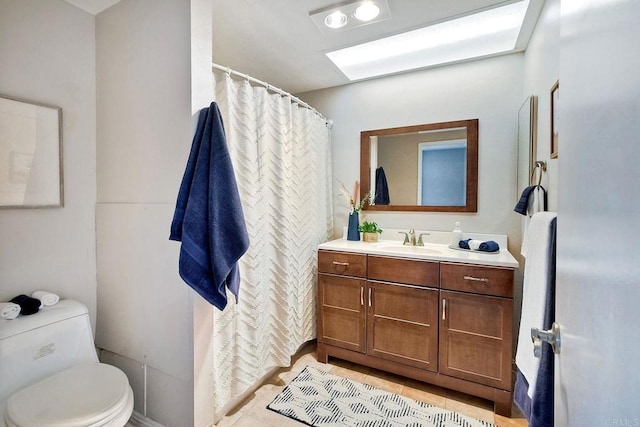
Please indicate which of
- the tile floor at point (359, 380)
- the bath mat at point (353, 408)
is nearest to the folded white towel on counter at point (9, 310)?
the tile floor at point (359, 380)

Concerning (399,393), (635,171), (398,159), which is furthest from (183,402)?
(398,159)

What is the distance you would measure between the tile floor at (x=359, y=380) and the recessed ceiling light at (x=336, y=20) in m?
2.36

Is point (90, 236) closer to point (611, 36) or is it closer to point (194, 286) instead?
point (194, 286)

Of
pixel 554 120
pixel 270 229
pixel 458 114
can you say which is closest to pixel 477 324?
pixel 554 120

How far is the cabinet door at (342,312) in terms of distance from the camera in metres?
2.01

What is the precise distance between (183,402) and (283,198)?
124 centimetres

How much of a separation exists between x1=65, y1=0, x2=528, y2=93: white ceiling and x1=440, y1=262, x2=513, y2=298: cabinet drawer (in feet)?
4.93

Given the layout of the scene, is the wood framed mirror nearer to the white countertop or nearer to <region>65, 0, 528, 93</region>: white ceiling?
the white countertop

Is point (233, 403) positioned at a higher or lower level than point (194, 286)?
lower

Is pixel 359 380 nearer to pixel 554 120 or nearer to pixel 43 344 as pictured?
pixel 43 344

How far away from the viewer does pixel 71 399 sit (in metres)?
1.13

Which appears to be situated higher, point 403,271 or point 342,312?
point 403,271

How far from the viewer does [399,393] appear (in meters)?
1.83

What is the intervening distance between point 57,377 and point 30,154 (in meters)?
1.13
